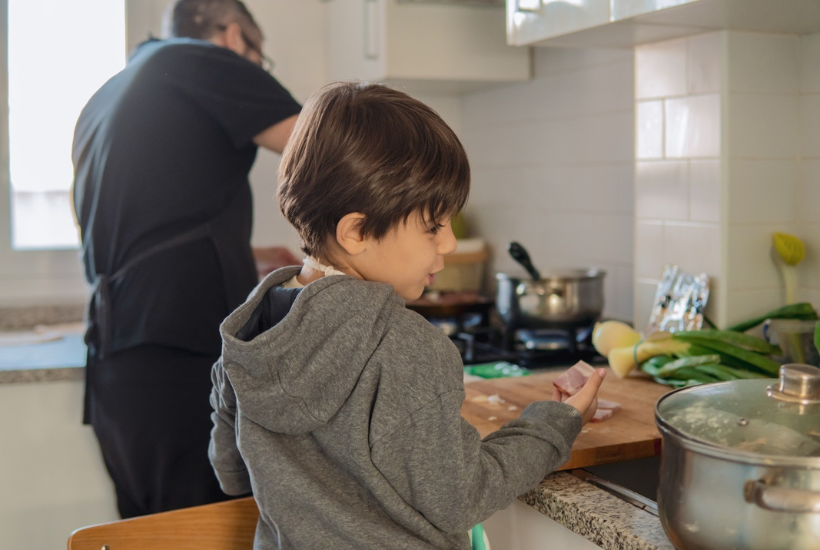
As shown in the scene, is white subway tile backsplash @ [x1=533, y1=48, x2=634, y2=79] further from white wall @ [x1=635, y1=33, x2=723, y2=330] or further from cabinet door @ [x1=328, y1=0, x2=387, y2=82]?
cabinet door @ [x1=328, y1=0, x2=387, y2=82]

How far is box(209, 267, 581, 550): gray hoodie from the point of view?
0.79m

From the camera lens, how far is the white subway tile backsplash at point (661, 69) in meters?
1.46

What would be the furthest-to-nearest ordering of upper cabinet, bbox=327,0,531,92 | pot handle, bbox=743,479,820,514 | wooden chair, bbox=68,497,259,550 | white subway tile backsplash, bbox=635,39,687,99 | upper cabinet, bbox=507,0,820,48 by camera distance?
upper cabinet, bbox=327,0,531,92 → white subway tile backsplash, bbox=635,39,687,99 → upper cabinet, bbox=507,0,820,48 → wooden chair, bbox=68,497,259,550 → pot handle, bbox=743,479,820,514

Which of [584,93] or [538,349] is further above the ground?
[584,93]

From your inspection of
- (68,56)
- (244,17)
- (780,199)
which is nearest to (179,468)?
(244,17)

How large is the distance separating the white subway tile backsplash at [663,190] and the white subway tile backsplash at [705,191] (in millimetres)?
16

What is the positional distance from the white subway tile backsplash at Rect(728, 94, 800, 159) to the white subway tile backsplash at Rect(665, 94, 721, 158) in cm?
3

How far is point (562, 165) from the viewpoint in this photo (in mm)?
2107

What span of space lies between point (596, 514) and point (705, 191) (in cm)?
74

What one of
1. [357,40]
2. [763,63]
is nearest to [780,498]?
[763,63]

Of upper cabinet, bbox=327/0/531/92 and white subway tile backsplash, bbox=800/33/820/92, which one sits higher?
upper cabinet, bbox=327/0/531/92

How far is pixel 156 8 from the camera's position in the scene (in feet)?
8.27

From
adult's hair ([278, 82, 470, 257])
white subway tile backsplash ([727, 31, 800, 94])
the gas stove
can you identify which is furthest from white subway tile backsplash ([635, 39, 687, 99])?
adult's hair ([278, 82, 470, 257])

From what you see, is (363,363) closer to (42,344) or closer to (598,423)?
(598,423)
